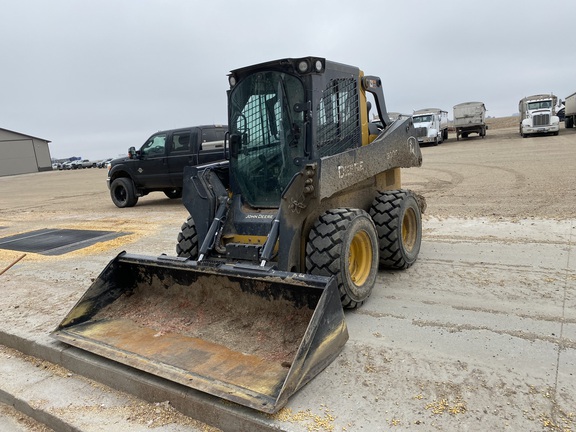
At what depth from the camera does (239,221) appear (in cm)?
475

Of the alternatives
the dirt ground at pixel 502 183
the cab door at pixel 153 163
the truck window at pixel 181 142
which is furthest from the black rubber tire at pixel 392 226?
the cab door at pixel 153 163

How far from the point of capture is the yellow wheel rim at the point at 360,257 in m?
4.54

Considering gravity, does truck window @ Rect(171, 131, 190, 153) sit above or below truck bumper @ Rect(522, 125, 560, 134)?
above

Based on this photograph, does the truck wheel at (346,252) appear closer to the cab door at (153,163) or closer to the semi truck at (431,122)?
Result: the cab door at (153,163)

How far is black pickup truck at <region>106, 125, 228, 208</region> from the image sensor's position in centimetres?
1210

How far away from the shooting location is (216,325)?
4000 mm

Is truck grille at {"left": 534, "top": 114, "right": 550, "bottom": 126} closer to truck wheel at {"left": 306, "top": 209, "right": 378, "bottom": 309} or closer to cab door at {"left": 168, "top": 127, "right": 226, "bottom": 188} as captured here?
cab door at {"left": 168, "top": 127, "right": 226, "bottom": 188}

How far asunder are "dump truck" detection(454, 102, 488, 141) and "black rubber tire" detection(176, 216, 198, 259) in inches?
1107

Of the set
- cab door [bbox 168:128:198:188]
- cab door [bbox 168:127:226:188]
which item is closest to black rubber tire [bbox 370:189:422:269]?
cab door [bbox 168:127:226:188]

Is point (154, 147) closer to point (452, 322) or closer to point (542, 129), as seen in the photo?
point (452, 322)

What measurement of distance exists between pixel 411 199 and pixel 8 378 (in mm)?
4558

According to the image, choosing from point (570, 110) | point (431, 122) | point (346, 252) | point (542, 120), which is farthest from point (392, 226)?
point (570, 110)

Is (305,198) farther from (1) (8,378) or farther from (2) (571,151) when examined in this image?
(2) (571,151)

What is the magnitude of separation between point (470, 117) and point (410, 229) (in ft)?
86.8
